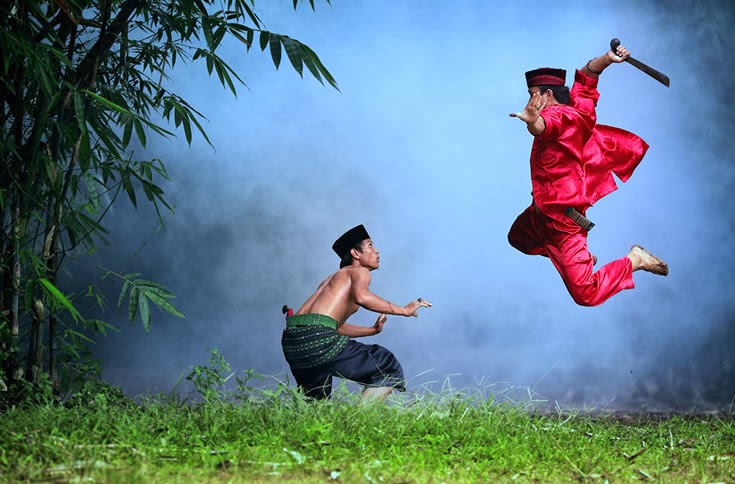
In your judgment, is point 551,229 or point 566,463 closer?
point 566,463

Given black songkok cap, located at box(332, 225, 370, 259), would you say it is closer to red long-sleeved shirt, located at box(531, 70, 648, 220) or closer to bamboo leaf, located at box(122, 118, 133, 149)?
red long-sleeved shirt, located at box(531, 70, 648, 220)

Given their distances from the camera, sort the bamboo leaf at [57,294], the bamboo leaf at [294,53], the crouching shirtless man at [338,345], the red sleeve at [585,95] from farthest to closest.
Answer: the red sleeve at [585,95], the crouching shirtless man at [338,345], the bamboo leaf at [294,53], the bamboo leaf at [57,294]

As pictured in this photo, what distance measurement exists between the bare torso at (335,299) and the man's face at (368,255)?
7cm

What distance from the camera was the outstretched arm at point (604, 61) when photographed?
171 inches

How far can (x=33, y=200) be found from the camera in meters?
3.69

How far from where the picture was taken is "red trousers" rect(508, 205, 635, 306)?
4414 mm

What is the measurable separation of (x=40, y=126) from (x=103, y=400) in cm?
122

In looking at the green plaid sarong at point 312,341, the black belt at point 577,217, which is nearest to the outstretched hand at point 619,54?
the black belt at point 577,217

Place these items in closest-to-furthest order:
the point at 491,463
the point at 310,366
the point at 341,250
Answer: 1. the point at 491,463
2. the point at 310,366
3. the point at 341,250

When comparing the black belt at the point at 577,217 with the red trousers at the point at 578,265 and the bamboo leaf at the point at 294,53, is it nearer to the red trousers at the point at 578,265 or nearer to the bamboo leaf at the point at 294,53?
the red trousers at the point at 578,265

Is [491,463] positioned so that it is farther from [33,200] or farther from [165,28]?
[165,28]

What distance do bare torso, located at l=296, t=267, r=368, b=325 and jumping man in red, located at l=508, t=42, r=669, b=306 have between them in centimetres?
100

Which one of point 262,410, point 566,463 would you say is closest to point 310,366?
point 262,410

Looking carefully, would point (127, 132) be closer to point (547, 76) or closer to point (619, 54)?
point (547, 76)
